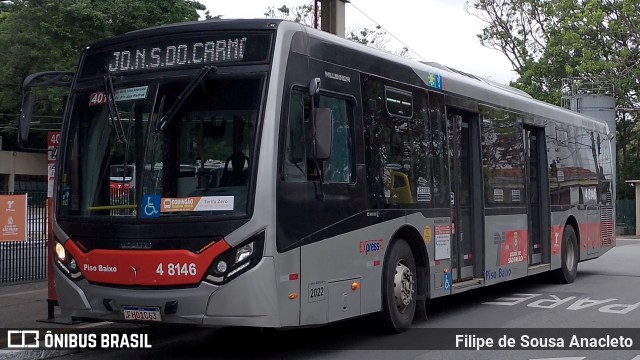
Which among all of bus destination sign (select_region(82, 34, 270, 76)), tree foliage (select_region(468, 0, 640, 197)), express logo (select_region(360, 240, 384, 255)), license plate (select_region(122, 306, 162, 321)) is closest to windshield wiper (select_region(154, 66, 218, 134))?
bus destination sign (select_region(82, 34, 270, 76))

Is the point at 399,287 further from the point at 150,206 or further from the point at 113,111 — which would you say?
the point at 113,111

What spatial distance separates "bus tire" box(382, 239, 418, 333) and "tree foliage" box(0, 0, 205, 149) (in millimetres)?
20779

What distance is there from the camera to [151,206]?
23.1 feet

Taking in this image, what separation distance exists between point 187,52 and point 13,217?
22.1 ft

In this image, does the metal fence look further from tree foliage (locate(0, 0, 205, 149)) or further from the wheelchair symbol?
tree foliage (locate(0, 0, 205, 149))

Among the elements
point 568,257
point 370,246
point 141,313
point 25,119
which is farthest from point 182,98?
point 568,257

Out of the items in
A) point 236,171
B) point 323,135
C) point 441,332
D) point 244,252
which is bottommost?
point 441,332

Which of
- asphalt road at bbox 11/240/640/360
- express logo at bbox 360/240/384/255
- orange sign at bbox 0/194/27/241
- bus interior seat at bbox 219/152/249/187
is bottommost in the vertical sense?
asphalt road at bbox 11/240/640/360

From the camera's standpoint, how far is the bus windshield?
6941mm

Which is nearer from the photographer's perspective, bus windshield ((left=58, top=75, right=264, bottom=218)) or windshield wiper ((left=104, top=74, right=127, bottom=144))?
bus windshield ((left=58, top=75, right=264, bottom=218))

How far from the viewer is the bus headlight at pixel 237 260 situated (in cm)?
673

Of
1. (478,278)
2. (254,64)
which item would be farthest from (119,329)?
(478,278)

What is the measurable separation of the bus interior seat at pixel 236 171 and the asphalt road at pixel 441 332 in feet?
7.27

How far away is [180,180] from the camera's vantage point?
7.09m
